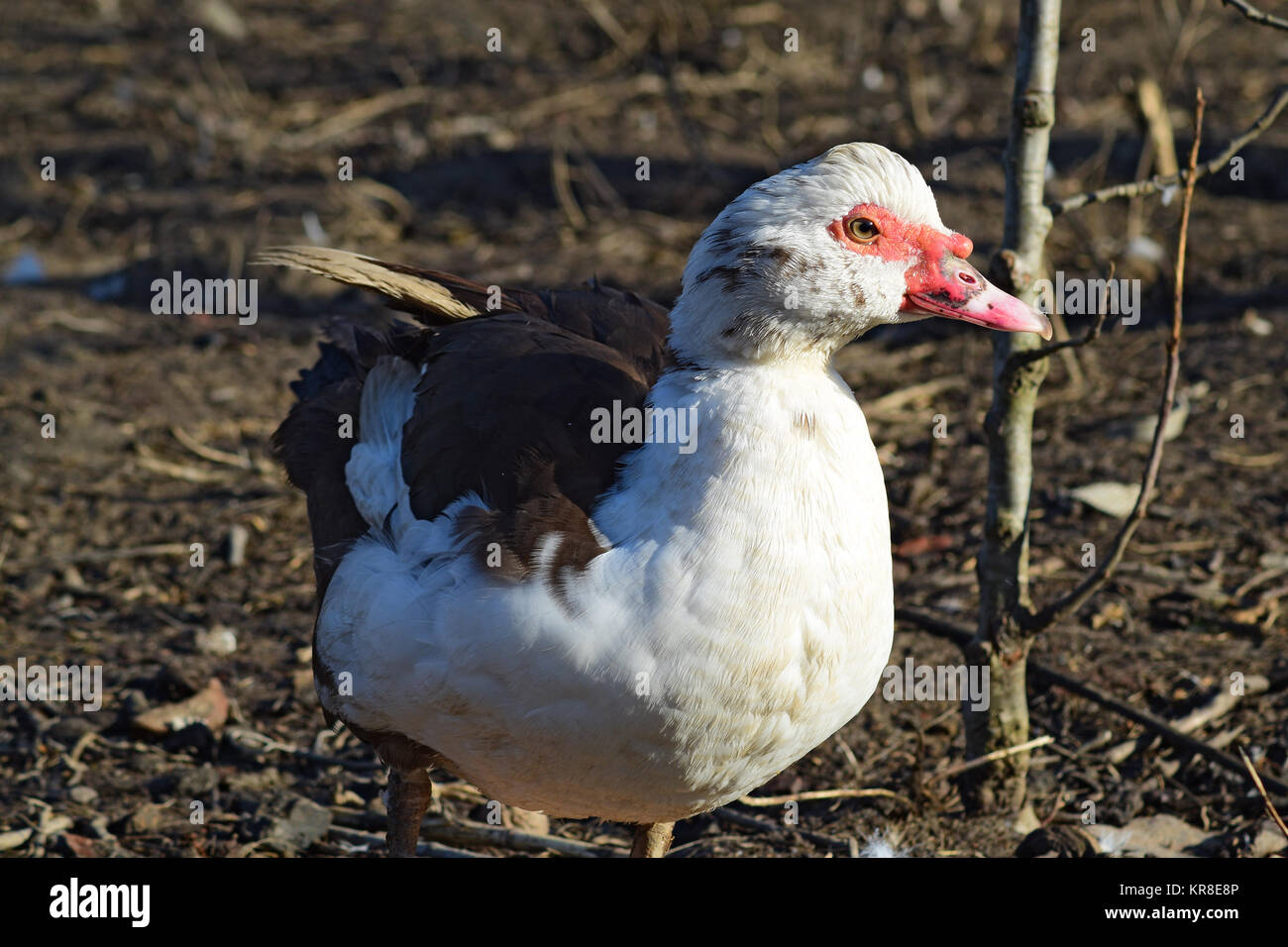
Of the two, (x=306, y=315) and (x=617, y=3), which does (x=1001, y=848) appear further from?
(x=617, y=3)

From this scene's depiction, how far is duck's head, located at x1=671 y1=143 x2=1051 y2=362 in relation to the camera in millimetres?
3000

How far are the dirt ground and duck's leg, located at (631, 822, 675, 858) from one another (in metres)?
0.29

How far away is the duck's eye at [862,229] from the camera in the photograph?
3.03m

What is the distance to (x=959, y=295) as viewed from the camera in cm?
312

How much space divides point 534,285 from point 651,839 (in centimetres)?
417

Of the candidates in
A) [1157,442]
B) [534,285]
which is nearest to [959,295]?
[1157,442]

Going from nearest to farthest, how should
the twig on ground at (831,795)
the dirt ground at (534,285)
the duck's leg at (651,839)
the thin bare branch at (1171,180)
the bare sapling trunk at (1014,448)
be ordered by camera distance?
1. the thin bare branch at (1171,180)
2. the bare sapling trunk at (1014,448)
3. the duck's leg at (651,839)
4. the twig on ground at (831,795)
5. the dirt ground at (534,285)

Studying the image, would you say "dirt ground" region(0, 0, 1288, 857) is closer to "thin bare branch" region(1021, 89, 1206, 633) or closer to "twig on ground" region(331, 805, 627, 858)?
"twig on ground" region(331, 805, 627, 858)

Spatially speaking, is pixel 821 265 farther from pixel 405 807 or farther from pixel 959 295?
pixel 405 807

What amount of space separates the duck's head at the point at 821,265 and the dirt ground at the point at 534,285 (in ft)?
4.82

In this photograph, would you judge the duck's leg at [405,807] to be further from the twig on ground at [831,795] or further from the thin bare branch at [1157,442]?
the thin bare branch at [1157,442]

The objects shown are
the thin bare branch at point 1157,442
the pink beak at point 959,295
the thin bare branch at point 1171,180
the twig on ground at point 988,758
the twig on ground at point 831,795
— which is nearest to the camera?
the pink beak at point 959,295

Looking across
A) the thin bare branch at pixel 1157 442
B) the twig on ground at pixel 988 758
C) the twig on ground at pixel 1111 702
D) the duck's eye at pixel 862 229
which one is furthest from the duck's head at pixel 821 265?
the twig on ground at pixel 988 758

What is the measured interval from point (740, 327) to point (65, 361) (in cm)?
501
